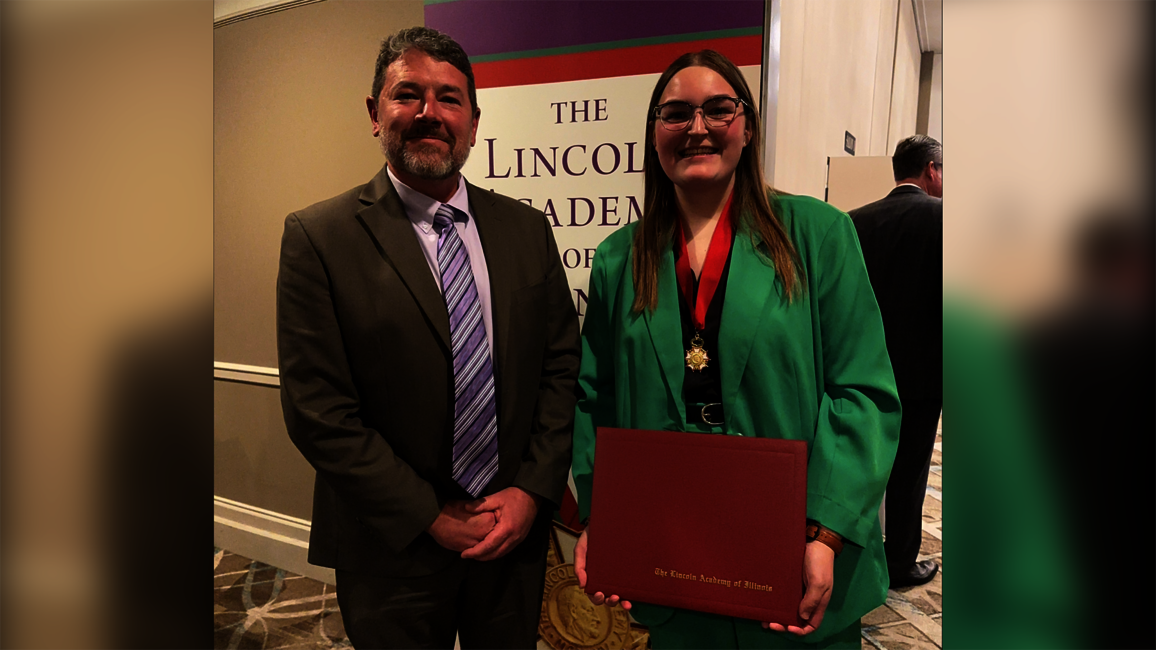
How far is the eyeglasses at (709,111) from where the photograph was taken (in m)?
1.43

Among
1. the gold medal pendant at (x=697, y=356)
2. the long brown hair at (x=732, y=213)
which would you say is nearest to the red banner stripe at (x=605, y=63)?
the long brown hair at (x=732, y=213)

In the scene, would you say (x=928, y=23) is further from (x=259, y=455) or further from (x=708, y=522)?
(x=259, y=455)

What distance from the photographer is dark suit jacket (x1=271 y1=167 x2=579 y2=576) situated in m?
1.43

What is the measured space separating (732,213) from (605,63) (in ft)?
2.76

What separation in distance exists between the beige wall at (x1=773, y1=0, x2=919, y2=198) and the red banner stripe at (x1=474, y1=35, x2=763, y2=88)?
1.33 ft

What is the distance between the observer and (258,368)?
3188mm

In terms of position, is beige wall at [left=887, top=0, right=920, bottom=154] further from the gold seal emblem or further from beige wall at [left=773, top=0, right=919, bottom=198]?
the gold seal emblem

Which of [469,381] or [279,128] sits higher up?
[279,128]

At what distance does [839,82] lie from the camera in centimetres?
313

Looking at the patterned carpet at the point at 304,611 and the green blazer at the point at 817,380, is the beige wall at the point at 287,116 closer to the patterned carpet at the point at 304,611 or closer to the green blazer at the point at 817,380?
the patterned carpet at the point at 304,611

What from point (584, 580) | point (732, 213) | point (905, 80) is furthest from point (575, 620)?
point (905, 80)

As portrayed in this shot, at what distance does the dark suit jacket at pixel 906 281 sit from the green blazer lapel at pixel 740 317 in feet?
4.08

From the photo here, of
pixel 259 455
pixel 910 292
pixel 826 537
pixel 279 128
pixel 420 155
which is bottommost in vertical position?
pixel 259 455
